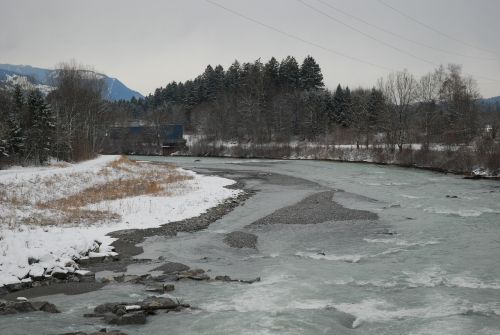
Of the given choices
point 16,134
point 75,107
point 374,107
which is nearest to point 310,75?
point 374,107

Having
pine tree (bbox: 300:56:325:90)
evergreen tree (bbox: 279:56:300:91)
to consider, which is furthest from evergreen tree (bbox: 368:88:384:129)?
evergreen tree (bbox: 279:56:300:91)

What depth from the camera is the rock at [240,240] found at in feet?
57.2

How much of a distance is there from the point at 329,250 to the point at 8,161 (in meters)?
33.5

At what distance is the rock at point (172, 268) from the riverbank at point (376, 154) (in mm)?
35734

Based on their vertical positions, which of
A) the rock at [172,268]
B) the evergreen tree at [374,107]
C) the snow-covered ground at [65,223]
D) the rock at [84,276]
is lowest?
the rock at [84,276]

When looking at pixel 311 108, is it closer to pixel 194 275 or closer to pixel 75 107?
pixel 75 107

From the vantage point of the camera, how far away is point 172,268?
14.1m

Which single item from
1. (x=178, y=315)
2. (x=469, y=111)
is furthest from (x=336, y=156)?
(x=178, y=315)

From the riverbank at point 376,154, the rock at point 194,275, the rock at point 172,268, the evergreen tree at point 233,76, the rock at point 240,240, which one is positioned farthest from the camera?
the evergreen tree at point 233,76

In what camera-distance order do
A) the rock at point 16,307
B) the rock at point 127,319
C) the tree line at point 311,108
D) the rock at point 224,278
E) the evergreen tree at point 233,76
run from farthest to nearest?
the evergreen tree at point 233,76
the tree line at point 311,108
the rock at point 224,278
the rock at point 16,307
the rock at point 127,319

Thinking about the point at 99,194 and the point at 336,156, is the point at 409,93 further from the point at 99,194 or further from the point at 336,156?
the point at 99,194

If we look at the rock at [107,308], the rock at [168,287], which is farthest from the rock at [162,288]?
the rock at [107,308]

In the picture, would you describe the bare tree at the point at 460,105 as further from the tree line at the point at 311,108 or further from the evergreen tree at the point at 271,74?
the evergreen tree at the point at 271,74

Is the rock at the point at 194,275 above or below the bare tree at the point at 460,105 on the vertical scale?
below
